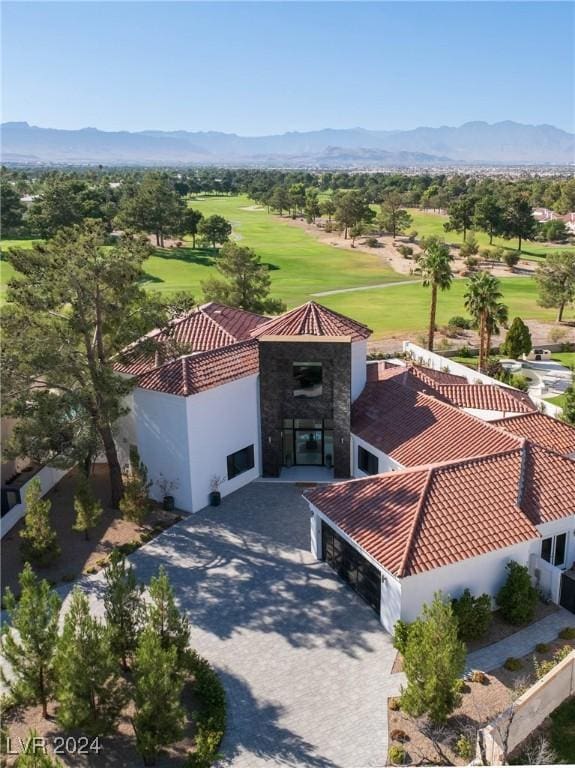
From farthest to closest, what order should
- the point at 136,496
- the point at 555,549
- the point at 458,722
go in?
1. the point at 136,496
2. the point at 555,549
3. the point at 458,722

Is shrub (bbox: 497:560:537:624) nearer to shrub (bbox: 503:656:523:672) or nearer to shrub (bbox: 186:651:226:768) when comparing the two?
shrub (bbox: 503:656:523:672)

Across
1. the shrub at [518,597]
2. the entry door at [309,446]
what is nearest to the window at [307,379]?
the entry door at [309,446]

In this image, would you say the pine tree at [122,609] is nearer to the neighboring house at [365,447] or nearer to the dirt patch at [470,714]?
the dirt patch at [470,714]

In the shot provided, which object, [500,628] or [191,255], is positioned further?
[191,255]

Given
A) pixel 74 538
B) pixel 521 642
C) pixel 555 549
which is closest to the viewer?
pixel 521 642

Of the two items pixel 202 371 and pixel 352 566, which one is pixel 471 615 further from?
pixel 202 371

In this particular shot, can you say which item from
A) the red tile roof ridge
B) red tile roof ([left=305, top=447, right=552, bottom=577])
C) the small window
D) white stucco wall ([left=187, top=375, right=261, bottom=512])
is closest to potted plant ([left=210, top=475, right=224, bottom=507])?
white stucco wall ([left=187, top=375, right=261, bottom=512])

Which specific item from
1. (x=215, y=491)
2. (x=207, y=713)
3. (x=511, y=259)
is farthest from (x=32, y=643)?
(x=511, y=259)
